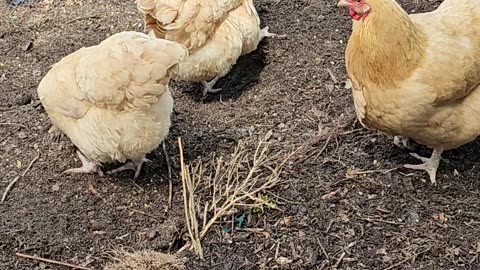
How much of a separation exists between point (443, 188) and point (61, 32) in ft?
10.6

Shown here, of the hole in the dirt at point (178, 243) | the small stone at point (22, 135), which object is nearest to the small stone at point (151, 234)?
the hole in the dirt at point (178, 243)

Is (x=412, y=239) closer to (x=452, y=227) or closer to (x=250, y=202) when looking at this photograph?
(x=452, y=227)

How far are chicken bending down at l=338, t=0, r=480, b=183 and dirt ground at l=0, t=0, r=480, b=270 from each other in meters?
0.42

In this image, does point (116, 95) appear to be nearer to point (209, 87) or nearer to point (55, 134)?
point (55, 134)

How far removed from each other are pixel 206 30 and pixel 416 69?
5.05ft

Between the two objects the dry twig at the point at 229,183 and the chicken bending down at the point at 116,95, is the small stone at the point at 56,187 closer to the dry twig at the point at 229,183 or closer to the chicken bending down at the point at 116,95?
the chicken bending down at the point at 116,95

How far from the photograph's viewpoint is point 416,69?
148 inches

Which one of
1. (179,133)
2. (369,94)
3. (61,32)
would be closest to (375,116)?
(369,94)

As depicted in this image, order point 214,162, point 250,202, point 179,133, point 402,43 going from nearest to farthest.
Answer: point 402,43
point 250,202
point 214,162
point 179,133

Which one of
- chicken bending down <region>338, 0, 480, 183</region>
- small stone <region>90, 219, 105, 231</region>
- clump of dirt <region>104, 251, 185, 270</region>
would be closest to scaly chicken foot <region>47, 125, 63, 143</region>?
small stone <region>90, 219, 105, 231</region>

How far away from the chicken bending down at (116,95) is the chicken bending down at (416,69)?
3.41 feet

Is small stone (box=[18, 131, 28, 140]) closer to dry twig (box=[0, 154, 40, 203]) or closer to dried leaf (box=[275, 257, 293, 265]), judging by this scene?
dry twig (box=[0, 154, 40, 203])

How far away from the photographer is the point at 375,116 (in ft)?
12.8

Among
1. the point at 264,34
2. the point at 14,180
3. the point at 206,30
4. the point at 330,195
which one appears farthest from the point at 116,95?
the point at 264,34
